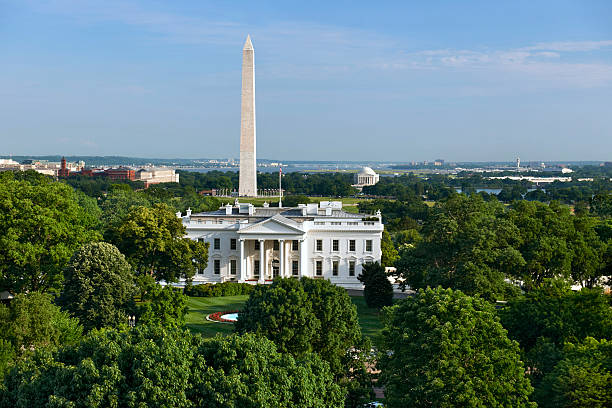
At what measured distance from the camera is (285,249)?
71500 millimetres

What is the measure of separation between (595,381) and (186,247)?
123 ft

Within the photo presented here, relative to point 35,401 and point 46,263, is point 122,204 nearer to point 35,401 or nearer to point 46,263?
point 46,263

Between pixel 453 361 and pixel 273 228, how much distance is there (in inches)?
1764

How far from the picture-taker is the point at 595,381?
2664 cm

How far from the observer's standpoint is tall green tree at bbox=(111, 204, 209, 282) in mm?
56344

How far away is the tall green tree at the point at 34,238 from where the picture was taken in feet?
158

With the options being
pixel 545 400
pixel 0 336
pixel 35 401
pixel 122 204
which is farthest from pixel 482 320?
pixel 122 204

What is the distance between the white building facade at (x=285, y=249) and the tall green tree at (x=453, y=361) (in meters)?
42.0

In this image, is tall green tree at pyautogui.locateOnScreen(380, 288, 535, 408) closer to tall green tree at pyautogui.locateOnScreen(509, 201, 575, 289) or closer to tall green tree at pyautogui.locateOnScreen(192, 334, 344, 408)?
tall green tree at pyautogui.locateOnScreen(192, 334, 344, 408)

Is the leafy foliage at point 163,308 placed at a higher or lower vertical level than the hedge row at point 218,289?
higher

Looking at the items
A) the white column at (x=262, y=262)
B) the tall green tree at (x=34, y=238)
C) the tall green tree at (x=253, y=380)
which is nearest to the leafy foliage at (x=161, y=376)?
the tall green tree at (x=253, y=380)

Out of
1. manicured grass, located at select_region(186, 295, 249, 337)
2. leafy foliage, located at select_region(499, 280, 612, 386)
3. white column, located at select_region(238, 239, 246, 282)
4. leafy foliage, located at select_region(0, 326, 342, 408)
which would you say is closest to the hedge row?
manicured grass, located at select_region(186, 295, 249, 337)

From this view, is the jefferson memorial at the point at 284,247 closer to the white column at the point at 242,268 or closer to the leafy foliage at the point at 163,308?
the white column at the point at 242,268

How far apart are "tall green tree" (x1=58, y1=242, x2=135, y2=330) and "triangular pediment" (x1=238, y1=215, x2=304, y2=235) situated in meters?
25.7
